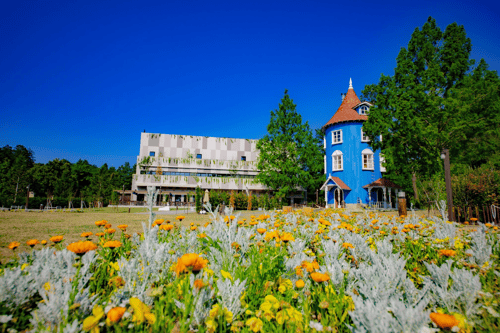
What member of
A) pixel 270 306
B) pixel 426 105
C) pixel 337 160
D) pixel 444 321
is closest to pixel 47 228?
pixel 270 306

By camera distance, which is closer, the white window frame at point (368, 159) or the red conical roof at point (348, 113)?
the white window frame at point (368, 159)

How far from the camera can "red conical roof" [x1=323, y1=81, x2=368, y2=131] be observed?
2520cm

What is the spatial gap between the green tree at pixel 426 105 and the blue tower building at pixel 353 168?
17.7ft

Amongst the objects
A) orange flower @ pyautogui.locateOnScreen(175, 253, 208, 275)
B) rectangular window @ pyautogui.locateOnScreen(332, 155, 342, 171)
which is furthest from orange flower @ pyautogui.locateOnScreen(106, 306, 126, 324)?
rectangular window @ pyautogui.locateOnScreen(332, 155, 342, 171)

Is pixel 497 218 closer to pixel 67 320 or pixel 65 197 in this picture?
pixel 67 320

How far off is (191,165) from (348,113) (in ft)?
88.9

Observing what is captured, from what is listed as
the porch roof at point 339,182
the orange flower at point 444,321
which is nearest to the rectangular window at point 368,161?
the porch roof at point 339,182

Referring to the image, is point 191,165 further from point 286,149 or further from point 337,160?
point 337,160

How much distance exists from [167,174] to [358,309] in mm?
41116

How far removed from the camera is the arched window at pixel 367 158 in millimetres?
24766

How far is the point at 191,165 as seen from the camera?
135ft

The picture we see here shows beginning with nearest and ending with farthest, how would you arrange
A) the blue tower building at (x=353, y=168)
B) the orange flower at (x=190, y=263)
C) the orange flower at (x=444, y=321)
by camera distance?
the orange flower at (x=444, y=321), the orange flower at (x=190, y=263), the blue tower building at (x=353, y=168)

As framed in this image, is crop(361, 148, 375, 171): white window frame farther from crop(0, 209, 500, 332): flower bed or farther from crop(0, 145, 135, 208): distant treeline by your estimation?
crop(0, 145, 135, 208): distant treeline

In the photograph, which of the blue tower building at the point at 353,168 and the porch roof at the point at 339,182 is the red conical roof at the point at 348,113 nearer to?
the blue tower building at the point at 353,168
